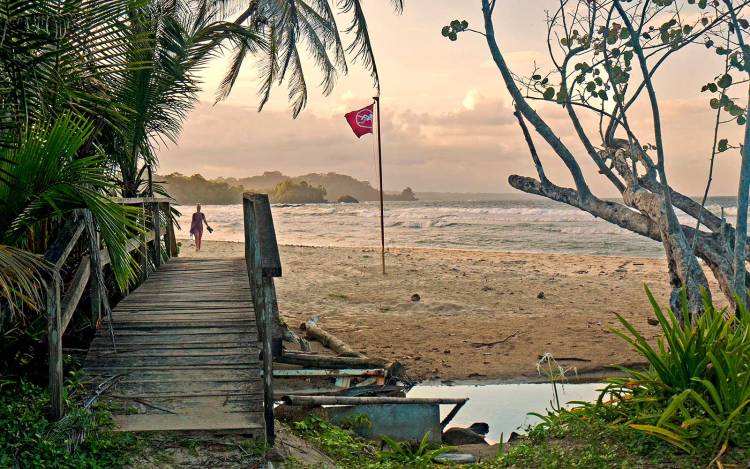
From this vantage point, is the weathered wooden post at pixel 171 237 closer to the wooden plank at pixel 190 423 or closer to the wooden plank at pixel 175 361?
the wooden plank at pixel 175 361

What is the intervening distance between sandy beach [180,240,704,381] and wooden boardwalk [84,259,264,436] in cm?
302

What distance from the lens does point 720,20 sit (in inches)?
273

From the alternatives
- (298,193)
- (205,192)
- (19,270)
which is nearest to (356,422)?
(19,270)

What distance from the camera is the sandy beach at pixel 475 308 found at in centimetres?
932

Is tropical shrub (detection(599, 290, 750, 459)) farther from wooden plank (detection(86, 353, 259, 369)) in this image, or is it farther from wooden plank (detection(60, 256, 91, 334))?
wooden plank (detection(60, 256, 91, 334))

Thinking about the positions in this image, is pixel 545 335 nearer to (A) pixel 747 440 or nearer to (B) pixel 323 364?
(B) pixel 323 364

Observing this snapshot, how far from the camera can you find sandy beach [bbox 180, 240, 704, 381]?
9.32 meters

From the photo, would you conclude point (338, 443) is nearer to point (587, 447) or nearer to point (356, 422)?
point (356, 422)

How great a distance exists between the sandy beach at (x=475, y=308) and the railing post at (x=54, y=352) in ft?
16.0

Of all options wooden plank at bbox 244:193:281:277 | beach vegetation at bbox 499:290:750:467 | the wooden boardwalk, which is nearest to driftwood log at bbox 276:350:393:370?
the wooden boardwalk

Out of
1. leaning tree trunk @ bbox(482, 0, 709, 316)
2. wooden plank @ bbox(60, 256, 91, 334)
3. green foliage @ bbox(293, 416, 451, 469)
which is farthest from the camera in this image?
leaning tree trunk @ bbox(482, 0, 709, 316)

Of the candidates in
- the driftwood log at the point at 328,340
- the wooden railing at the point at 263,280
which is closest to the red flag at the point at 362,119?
the driftwood log at the point at 328,340

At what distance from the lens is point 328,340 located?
9.16 meters

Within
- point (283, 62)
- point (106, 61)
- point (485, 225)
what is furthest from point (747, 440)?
point (485, 225)
